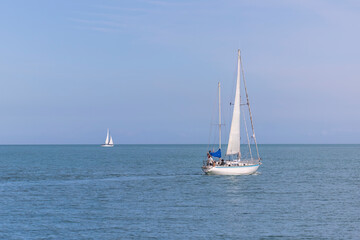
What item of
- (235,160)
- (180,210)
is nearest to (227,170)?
(235,160)

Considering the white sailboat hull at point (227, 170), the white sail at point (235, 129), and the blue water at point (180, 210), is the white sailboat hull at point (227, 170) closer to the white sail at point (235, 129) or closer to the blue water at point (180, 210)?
the blue water at point (180, 210)

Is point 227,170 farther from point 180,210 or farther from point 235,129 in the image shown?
point 180,210

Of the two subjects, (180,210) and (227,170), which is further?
(227,170)

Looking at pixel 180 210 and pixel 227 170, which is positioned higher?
pixel 227 170

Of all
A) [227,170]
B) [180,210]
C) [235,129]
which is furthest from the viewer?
[235,129]

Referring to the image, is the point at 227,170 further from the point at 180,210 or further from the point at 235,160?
the point at 180,210

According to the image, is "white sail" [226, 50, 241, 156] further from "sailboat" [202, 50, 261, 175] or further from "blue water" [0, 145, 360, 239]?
"blue water" [0, 145, 360, 239]

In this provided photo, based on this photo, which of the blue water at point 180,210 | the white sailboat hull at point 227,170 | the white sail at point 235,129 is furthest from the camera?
the white sail at point 235,129

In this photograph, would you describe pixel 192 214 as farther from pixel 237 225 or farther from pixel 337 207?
pixel 337 207

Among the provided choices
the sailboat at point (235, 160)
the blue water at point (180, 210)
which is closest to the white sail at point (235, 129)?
the sailboat at point (235, 160)

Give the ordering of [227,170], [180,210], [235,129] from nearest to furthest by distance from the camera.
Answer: [180,210], [227,170], [235,129]

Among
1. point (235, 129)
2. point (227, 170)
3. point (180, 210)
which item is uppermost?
point (235, 129)

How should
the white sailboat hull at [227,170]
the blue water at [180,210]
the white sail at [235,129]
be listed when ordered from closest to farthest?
the blue water at [180,210], the white sailboat hull at [227,170], the white sail at [235,129]

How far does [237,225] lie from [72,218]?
564 inches
